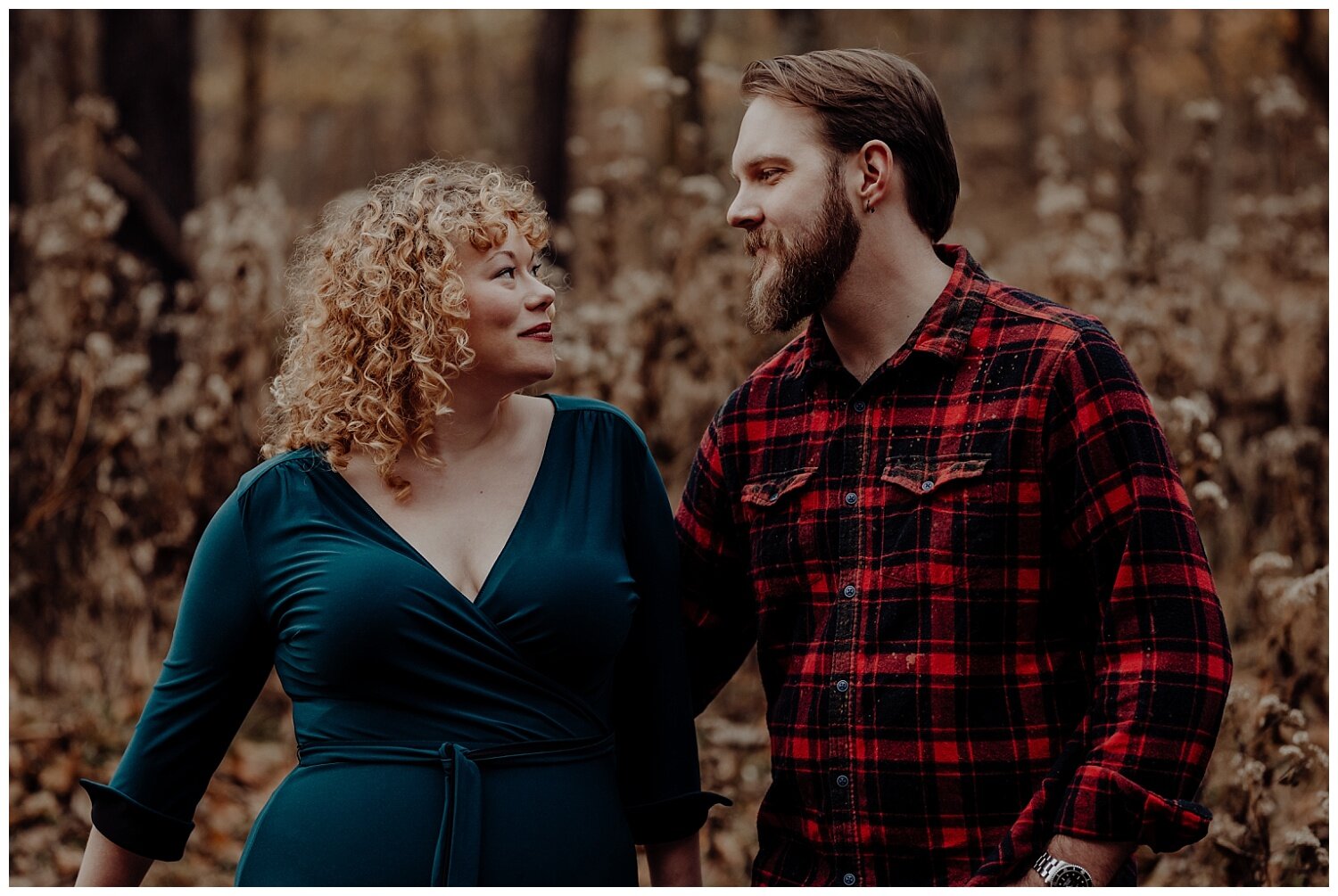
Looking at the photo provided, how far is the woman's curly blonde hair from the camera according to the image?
7.99 ft

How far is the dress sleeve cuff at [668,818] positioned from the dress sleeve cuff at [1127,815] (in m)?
0.75

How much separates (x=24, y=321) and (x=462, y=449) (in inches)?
154

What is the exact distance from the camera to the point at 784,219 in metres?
2.47

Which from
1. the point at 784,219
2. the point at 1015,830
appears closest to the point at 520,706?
the point at 1015,830

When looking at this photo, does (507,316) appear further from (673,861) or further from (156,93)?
(156,93)

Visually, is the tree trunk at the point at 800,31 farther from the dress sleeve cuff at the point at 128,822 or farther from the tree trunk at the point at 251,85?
the dress sleeve cuff at the point at 128,822

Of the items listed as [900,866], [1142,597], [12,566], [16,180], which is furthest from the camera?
[16,180]

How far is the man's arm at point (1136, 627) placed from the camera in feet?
6.69

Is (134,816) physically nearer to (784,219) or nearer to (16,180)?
(784,219)

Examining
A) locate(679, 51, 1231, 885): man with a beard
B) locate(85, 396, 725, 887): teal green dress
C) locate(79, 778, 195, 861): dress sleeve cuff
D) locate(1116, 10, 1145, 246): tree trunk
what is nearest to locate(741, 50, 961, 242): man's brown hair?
locate(679, 51, 1231, 885): man with a beard

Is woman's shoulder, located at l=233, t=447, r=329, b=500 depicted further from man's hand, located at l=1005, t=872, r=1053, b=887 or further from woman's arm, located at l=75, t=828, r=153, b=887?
man's hand, located at l=1005, t=872, r=1053, b=887

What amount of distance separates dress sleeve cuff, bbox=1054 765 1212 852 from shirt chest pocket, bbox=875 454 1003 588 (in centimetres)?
39

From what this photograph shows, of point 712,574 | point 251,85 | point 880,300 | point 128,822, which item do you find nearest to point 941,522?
point 880,300

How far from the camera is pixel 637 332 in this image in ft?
16.7
